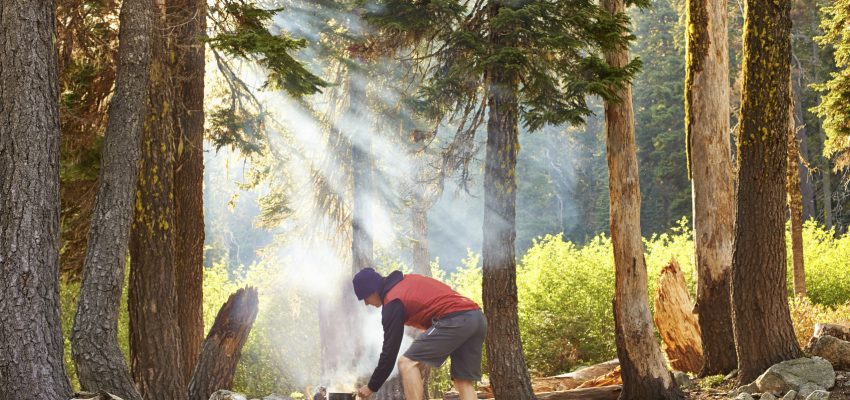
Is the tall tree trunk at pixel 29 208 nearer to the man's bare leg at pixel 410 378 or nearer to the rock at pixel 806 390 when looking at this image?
the man's bare leg at pixel 410 378

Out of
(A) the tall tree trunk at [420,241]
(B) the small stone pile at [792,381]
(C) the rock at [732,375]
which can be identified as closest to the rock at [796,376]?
(B) the small stone pile at [792,381]

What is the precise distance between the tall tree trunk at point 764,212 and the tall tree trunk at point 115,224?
626cm

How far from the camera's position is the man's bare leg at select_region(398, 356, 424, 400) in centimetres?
644

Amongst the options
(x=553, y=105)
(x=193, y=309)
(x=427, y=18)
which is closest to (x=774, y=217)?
(x=553, y=105)

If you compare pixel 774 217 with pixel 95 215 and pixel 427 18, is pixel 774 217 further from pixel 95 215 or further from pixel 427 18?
pixel 95 215

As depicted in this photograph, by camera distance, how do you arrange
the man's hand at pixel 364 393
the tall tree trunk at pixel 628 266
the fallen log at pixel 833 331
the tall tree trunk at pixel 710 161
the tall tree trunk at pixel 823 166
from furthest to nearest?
the tall tree trunk at pixel 823 166
the tall tree trunk at pixel 710 161
the fallen log at pixel 833 331
the tall tree trunk at pixel 628 266
the man's hand at pixel 364 393

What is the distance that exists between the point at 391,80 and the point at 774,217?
6.81 meters

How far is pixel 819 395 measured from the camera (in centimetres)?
865

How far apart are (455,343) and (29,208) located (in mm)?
3380

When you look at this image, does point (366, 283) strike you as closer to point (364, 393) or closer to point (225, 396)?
point (364, 393)

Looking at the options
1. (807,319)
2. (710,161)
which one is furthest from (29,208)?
(807,319)

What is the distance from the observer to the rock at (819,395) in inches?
338

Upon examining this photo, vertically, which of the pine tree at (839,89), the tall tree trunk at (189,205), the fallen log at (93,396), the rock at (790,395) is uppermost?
the pine tree at (839,89)

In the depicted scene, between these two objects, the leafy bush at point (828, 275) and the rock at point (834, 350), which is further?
the leafy bush at point (828, 275)
